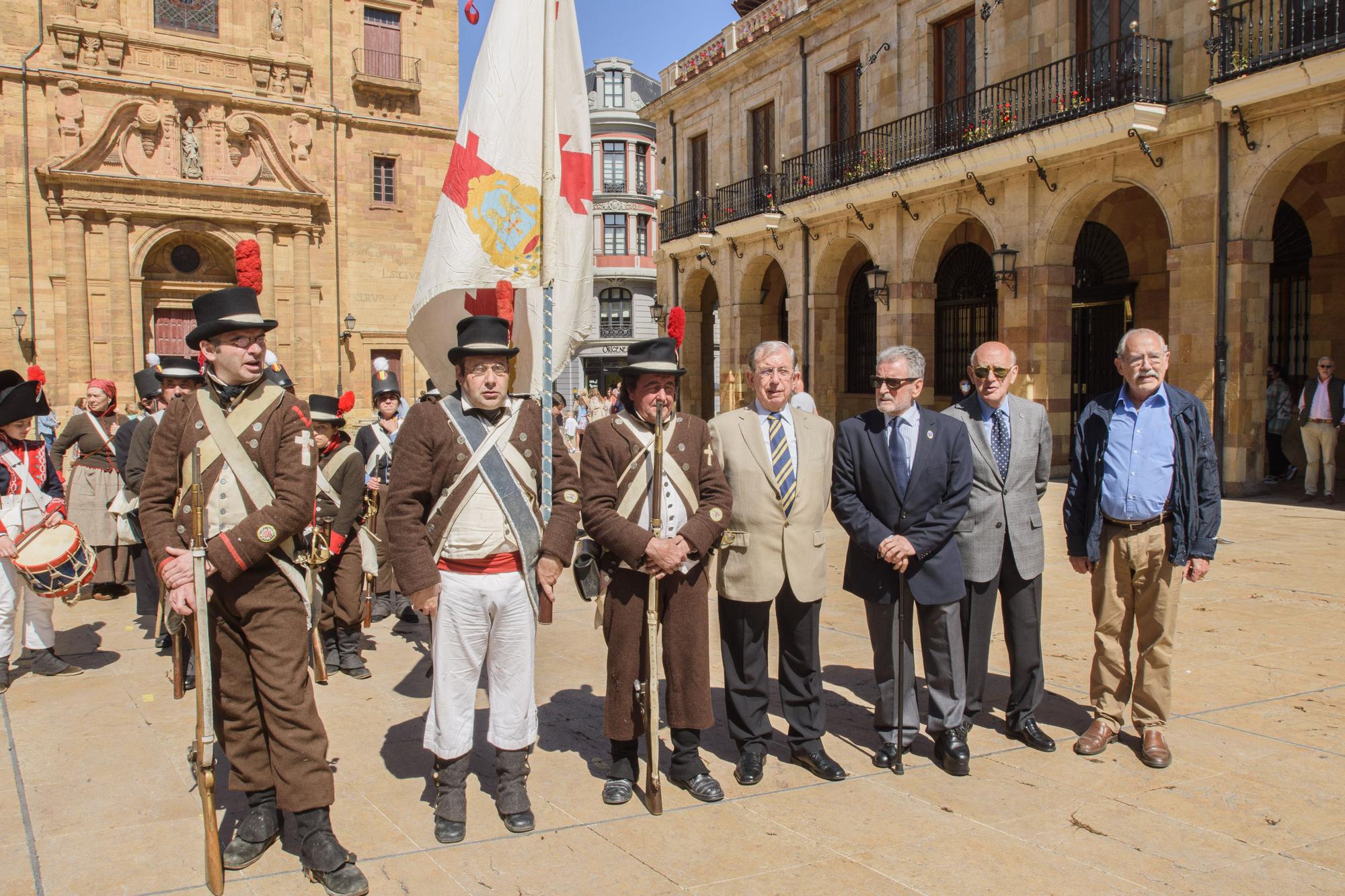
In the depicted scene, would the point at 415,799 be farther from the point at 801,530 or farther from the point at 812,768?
the point at 801,530

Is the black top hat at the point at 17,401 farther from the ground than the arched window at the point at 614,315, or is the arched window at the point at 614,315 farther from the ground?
the arched window at the point at 614,315

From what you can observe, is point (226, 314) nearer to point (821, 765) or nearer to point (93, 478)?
point (821, 765)

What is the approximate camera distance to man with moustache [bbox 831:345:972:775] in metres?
4.44

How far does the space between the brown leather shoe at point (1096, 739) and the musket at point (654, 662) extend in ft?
6.35

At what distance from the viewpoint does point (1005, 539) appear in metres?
4.72

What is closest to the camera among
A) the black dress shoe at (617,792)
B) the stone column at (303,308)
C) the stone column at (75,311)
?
the black dress shoe at (617,792)

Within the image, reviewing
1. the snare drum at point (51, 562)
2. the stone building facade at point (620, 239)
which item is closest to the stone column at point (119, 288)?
the snare drum at point (51, 562)

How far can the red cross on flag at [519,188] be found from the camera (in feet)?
16.0

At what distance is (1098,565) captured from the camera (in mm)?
4656

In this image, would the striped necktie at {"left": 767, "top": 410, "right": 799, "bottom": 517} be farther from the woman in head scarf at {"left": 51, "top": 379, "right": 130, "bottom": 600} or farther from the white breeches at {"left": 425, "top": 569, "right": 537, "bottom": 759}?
the woman in head scarf at {"left": 51, "top": 379, "right": 130, "bottom": 600}

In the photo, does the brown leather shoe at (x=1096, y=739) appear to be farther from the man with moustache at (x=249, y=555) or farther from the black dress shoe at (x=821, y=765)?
the man with moustache at (x=249, y=555)

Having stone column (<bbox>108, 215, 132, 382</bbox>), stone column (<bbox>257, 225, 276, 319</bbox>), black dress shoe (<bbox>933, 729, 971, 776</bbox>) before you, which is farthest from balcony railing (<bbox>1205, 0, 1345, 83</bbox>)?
stone column (<bbox>108, 215, 132, 382</bbox>)

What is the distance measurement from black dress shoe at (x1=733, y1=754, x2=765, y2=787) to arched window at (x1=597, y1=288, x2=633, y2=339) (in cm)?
4313

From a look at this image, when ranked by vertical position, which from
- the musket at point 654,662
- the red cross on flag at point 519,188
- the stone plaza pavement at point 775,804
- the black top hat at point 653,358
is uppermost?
the red cross on flag at point 519,188
